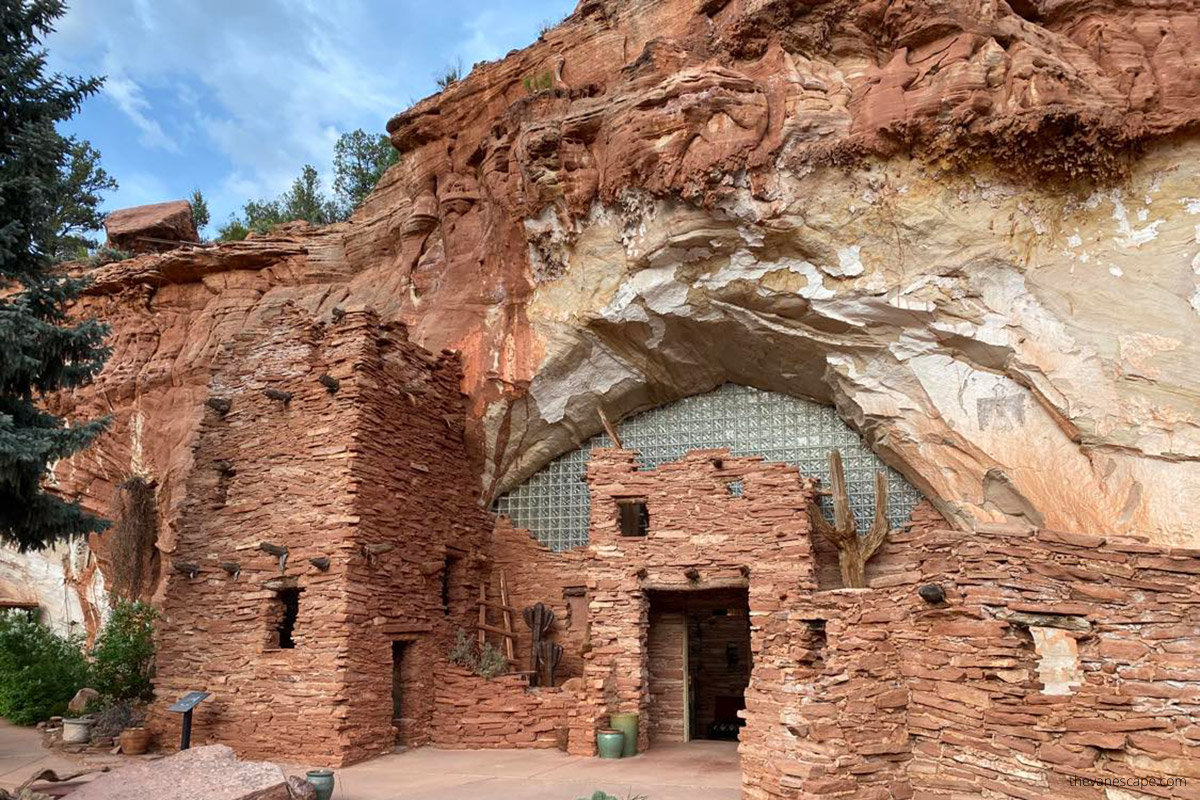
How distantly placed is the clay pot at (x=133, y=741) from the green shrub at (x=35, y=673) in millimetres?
2996

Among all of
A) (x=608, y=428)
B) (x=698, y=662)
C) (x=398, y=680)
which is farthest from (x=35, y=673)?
(x=698, y=662)

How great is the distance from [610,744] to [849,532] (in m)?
Answer: 4.32

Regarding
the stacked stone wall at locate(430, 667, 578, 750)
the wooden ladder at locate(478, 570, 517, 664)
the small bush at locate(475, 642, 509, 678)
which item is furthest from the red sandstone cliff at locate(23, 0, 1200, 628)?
the stacked stone wall at locate(430, 667, 578, 750)

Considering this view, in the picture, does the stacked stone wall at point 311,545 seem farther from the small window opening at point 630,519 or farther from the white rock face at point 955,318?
the white rock face at point 955,318

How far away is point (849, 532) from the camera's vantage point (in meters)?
12.1

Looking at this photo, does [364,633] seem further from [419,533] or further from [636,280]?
[636,280]

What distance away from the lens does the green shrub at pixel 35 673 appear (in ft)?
44.3

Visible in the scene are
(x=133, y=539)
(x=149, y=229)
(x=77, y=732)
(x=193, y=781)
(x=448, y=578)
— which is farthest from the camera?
(x=149, y=229)

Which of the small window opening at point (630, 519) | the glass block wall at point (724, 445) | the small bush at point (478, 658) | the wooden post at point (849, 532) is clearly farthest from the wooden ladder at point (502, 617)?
the wooden post at point (849, 532)

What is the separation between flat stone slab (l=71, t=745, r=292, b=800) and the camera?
6.90 m

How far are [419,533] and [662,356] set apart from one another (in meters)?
4.64

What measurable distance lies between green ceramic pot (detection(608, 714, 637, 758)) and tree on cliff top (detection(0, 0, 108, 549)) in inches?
255

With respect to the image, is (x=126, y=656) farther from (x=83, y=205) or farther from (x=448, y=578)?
(x=83, y=205)

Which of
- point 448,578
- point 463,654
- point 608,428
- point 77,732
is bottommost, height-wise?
point 77,732
